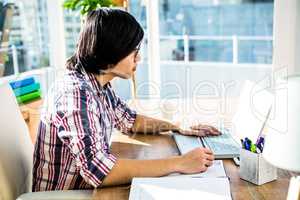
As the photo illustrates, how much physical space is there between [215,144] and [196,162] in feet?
0.95

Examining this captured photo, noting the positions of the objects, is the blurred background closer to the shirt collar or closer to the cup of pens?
the shirt collar

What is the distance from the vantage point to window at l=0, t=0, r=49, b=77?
122 inches

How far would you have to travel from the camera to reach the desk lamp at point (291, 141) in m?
0.71

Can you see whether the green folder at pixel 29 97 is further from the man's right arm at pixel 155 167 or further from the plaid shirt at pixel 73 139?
the man's right arm at pixel 155 167

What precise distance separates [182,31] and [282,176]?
7.46 ft

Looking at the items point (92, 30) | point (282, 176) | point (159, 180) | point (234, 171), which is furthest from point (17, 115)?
point (282, 176)

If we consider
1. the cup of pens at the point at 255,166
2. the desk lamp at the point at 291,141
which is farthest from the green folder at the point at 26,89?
the desk lamp at the point at 291,141

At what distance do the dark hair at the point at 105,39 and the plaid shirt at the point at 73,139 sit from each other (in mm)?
62

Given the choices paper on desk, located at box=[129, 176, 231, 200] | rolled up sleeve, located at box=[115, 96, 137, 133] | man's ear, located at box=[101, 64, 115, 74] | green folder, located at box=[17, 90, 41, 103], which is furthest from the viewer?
green folder, located at box=[17, 90, 41, 103]

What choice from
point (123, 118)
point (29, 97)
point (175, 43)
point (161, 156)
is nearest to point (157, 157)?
point (161, 156)

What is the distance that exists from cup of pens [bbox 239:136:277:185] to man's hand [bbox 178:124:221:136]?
1.47 ft

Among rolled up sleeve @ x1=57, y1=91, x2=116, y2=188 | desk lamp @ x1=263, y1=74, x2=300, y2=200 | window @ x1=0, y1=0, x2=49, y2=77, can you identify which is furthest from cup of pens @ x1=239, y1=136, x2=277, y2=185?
window @ x1=0, y1=0, x2=49, y2=77

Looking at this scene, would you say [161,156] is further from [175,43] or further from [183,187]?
[175,43]

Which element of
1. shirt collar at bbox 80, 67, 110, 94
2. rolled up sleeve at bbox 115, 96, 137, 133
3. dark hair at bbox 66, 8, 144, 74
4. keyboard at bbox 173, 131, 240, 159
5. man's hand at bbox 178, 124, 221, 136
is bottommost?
keyboard at bbox 173, 131, 240, 159
